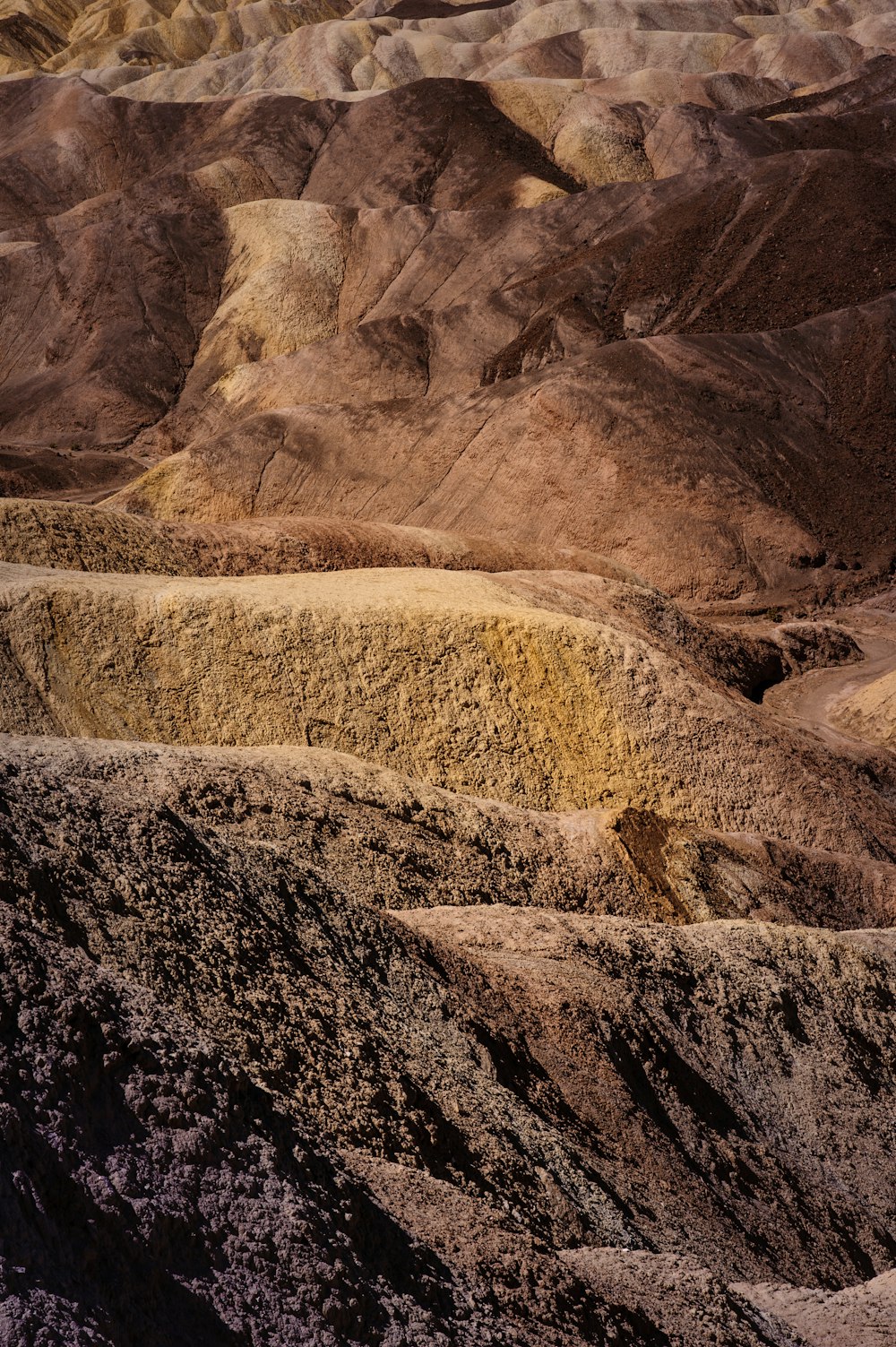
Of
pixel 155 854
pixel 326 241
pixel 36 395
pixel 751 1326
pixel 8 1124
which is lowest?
pixel 36 395

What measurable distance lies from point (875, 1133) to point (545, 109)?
222ft

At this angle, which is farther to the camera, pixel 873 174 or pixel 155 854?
pixel 873 174

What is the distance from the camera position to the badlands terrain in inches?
207

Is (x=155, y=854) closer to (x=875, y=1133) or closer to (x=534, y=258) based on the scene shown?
(x=875, y=1133)

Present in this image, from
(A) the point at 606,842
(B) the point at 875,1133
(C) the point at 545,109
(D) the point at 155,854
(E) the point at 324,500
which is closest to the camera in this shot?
(D) the point at 155,854

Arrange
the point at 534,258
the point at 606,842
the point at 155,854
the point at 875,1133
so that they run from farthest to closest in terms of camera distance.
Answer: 1. the point at 534,258
2. the point at 606,842
3. the point at 875,1133
4. the point at 155,854

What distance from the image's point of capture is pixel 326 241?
2272 inches

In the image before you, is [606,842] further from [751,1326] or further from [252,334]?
[252,334]

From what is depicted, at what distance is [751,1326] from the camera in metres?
6.30

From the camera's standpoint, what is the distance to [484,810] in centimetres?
1292

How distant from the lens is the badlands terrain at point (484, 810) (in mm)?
5258

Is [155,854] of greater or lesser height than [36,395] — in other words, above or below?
above

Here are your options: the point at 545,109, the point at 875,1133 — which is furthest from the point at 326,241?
the point at 875,1133

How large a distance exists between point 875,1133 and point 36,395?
5033 centimetres
